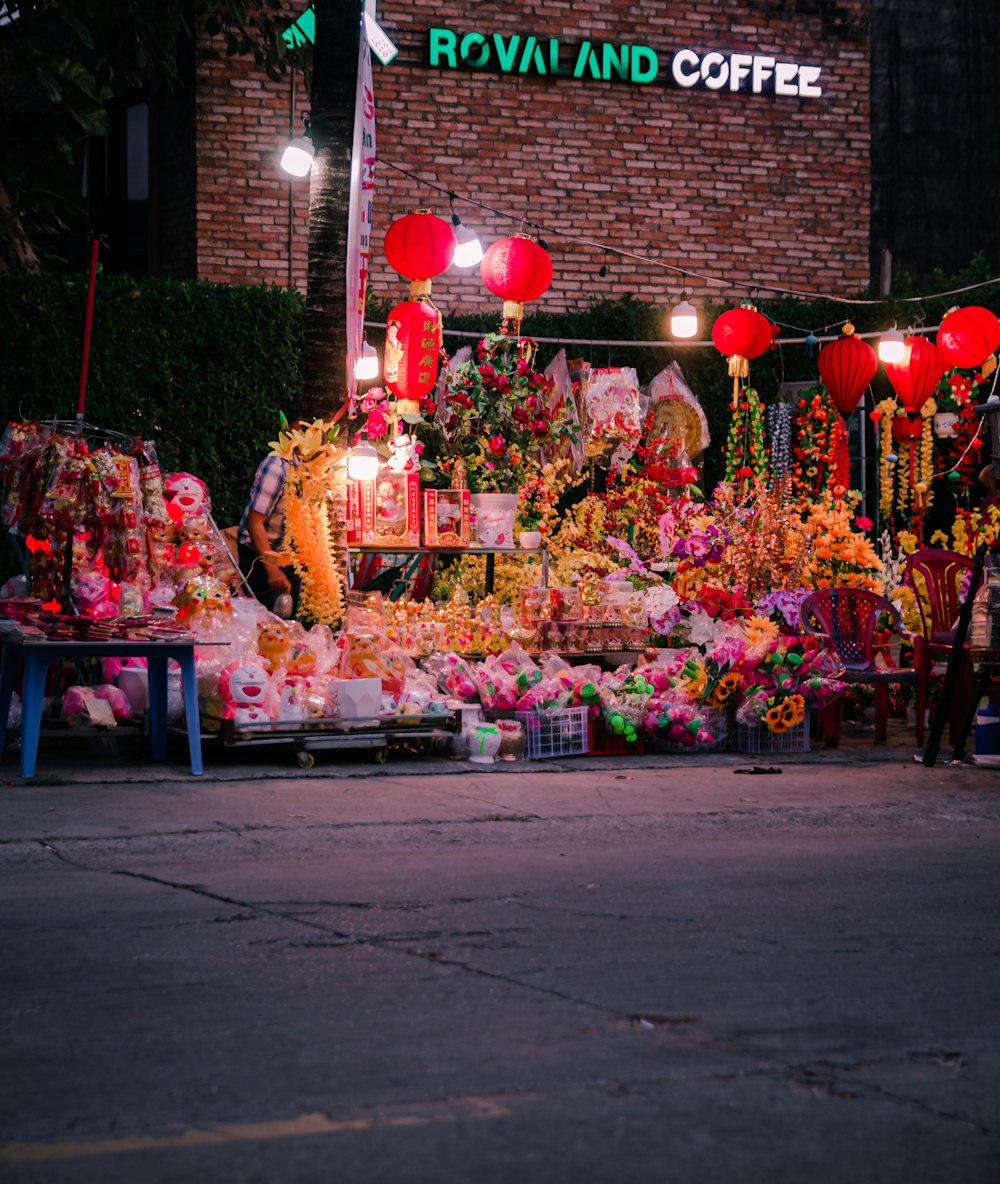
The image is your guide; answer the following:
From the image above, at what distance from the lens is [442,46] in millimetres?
16922

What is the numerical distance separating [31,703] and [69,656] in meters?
0.38

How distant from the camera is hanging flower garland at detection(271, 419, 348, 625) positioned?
12047 millimetres

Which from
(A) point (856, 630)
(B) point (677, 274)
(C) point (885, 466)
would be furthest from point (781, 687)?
(B) point (677, 274)

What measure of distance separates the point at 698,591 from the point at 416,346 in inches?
109

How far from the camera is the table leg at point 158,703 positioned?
32.2 ft

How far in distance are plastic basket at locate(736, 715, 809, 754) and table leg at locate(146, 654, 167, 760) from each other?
3.84m

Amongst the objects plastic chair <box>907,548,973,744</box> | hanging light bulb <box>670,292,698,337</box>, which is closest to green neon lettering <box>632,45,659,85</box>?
hanging light bulb <box>670,292,698,337</box>

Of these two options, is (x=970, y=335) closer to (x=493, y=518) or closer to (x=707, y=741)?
(x=493, y=518)

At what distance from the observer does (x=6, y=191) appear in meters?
14.9

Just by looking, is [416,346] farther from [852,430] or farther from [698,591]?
[852,430]

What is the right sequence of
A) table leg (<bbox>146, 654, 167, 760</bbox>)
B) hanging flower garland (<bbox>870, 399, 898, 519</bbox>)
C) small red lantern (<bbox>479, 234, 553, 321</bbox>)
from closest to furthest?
table leg (<bbox>146, 654, 167, 760</bbox>), small red lantern (<bbox>479, 234, 553, 321</bbox>), hanging flower garland (<bbox>870, 399, 898, 519</bbox>)

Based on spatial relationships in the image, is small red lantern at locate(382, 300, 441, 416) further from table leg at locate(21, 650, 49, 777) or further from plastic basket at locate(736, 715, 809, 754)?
table leg at locate(21, 650, 49, 777)

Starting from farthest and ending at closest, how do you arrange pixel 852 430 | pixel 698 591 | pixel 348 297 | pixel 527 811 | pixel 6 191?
pixel 852 430, pixel 6 191, pixel 698 591, pixel 348 297, pixel 527 811

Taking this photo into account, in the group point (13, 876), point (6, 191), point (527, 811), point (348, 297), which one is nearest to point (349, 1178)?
point (13, 876)
